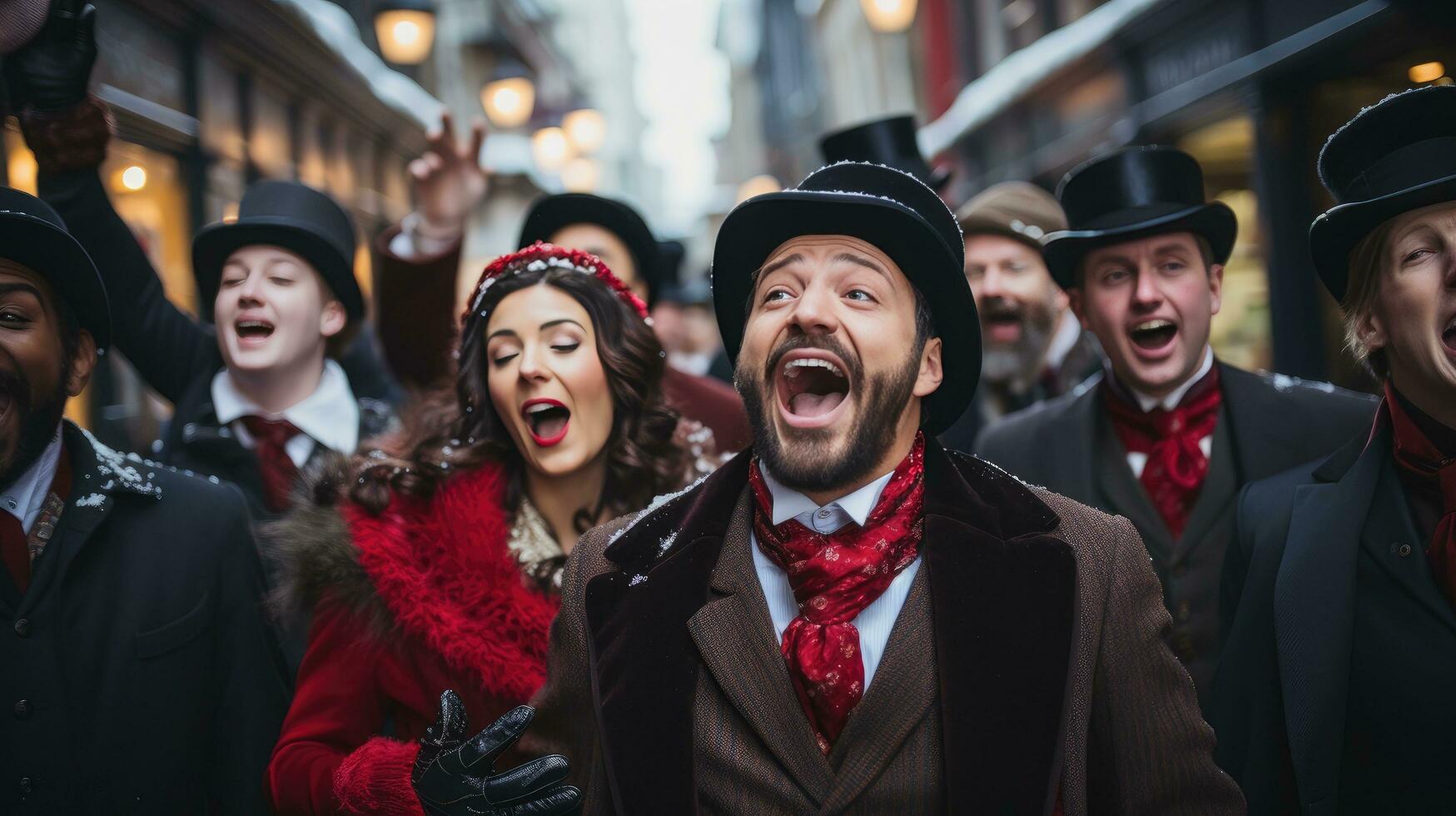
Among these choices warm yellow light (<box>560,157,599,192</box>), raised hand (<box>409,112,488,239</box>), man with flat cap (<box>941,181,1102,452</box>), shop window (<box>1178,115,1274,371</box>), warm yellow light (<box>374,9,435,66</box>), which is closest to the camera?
raised hand (<box>409,112,488,239</box>)

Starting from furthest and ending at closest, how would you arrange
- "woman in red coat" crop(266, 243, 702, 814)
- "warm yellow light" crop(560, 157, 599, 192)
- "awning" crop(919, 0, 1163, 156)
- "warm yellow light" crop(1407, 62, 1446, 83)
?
"warm yellow light" crop(560, 157, 599, 192)
"awning" crop(919, 0, 1163, 156)
"warm yellow light" crop(1407, 62, 1446, 83)
"woman in red coat" crop(266, 243, 702, 814)

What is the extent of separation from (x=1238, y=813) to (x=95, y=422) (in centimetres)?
705

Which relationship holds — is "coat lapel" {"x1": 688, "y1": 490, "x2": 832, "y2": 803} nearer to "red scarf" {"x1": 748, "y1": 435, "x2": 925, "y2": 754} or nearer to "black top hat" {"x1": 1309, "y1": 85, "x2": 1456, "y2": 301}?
"red scarf" {"x1": 748, "y1": 435, "x2": 925, "y2": 754}

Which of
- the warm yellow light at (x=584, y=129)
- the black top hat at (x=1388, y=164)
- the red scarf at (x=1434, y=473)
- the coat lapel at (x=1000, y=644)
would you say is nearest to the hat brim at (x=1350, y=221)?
the black top hat at (x=1388, y=164)

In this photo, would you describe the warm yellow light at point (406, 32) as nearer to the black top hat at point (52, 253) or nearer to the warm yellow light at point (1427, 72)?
the warm yellow light at point (1427, 72)

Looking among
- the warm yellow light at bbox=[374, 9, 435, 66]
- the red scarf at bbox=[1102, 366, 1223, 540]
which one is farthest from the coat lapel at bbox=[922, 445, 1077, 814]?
the warm yellow light at bbox=[374, 9, 435, 66]

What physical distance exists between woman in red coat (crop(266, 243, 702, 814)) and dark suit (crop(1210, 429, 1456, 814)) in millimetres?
1649

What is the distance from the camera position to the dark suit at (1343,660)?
8.59ft

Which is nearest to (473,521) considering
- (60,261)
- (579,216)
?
(60,261)

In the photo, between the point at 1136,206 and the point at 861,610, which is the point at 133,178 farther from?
the point at 861,610

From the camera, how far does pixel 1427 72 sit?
5.85m

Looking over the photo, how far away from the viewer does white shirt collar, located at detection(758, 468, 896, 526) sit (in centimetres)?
255

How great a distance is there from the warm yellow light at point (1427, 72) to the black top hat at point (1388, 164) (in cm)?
347

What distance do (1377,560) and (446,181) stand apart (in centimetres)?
335
